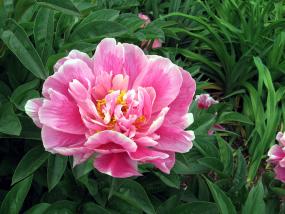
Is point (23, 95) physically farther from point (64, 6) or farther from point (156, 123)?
point (156, 123)

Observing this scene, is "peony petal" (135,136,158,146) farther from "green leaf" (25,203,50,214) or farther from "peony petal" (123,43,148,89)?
"green leaf" (25,203,50,214)

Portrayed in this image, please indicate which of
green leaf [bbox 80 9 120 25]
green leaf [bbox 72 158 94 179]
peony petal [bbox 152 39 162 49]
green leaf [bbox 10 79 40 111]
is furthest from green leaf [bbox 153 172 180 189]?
peony petal [bbox 152 39 162 49]

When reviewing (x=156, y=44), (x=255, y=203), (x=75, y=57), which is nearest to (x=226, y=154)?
(x=255, y=203)

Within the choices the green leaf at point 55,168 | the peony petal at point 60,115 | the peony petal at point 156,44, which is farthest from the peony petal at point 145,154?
the peony petal at point 156,44

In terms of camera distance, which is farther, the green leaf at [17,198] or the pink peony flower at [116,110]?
the green leaf at [17,198]

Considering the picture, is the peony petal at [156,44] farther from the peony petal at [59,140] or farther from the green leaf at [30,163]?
the peony petal at [59,140]

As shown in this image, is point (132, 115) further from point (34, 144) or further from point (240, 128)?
point (240, 128)
